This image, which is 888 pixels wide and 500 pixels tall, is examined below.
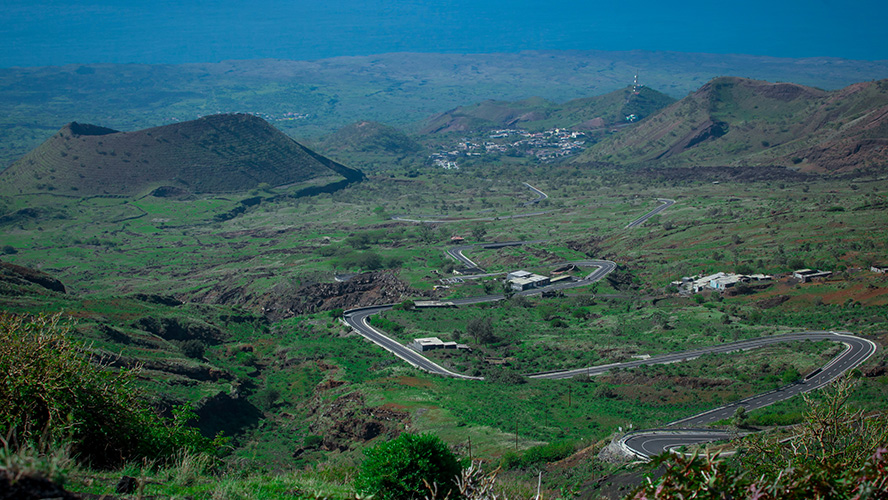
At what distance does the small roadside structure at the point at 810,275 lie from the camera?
55.3m

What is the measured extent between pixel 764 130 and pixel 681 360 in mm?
123119

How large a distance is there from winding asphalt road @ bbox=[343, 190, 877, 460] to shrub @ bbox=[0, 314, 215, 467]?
11255 millimetres

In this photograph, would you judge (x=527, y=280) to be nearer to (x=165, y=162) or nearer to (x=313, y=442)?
(x=313, y=442)

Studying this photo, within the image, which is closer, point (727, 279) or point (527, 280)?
point (727, 279)

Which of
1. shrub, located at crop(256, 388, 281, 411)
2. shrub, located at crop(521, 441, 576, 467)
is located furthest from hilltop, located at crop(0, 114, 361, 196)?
shrub, located at crop(521, 441, 576, 467)

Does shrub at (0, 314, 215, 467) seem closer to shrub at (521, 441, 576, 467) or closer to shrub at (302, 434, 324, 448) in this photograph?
shrub at (521, 441, 576, 467)

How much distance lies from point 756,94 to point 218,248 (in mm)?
139841

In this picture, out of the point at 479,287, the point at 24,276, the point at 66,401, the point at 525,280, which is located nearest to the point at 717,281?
the point at 525,280

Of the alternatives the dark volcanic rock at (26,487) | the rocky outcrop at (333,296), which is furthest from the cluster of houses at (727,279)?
the dark volcanic rock at (26,487)

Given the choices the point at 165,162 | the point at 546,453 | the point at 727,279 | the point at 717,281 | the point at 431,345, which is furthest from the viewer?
the point at 165,162

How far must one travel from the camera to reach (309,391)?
39.8 metres

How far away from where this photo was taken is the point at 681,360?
41.3 metres

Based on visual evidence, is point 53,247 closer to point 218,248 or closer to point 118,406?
point 218,248

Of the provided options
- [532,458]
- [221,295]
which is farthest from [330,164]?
[532,458]
